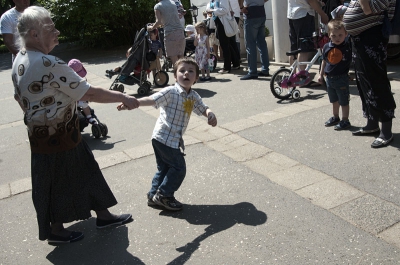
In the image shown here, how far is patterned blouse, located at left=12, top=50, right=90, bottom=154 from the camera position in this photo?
3.56 metres

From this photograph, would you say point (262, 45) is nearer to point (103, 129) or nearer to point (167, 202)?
point (103, 129)

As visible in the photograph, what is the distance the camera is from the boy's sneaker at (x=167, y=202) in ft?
14.3

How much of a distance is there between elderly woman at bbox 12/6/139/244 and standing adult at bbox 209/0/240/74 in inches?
271

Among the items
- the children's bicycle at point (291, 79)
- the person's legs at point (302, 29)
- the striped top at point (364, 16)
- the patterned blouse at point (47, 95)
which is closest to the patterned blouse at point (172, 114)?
the patterned blouse at point (47, 95)

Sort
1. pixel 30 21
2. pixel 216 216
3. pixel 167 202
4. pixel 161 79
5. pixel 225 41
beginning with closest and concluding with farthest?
pixel 30 21 < pixel 216 216 < pixel 167 202 < pixel 161 79 < pixel 225 41

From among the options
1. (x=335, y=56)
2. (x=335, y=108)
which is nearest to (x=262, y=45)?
(x=335, y=108)

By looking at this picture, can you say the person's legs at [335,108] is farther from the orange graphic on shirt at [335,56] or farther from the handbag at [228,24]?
the handbag at [228,24]

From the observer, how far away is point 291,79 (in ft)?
25.4

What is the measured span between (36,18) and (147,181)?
222 centimetres

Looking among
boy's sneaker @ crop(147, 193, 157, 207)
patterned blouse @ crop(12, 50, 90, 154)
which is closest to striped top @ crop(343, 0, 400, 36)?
boy's sneaker @ crop(147, 193, 157, 207)

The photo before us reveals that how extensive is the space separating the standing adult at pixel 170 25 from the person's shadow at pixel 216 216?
580 centimetres

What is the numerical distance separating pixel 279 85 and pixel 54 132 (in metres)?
4.76

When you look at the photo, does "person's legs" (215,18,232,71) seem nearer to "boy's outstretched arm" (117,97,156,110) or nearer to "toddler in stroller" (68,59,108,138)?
"toddler in stroller" (68,59,108,138)

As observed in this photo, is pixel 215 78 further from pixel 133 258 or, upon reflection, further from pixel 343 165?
pixel 133 258
